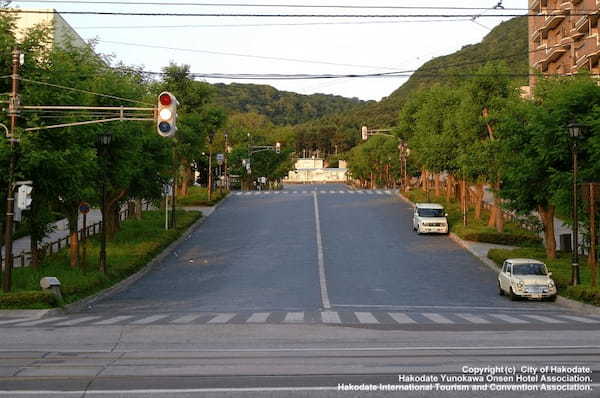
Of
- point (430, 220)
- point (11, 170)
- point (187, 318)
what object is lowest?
point (187, 318)

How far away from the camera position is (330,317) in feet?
76.7

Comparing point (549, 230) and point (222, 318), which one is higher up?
point (549, 230)

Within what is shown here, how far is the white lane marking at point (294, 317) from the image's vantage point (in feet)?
72.7

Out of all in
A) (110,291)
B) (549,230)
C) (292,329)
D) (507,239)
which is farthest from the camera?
(507,239)

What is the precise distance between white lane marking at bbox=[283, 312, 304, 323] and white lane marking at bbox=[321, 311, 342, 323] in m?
0.75

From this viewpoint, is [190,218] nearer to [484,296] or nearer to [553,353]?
[484,296]

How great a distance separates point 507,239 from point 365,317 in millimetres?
28271

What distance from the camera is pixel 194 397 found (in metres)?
9.78

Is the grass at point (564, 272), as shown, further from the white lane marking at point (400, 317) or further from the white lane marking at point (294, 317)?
the white lane marking at point (294, 317)

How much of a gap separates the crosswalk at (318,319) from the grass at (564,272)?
9.75 feet

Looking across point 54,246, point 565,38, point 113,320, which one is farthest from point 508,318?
point 565,38

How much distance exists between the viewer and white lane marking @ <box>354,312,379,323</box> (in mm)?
21888

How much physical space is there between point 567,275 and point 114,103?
25683 millimetres

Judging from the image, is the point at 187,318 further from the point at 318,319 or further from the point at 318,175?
the point at 318,175
